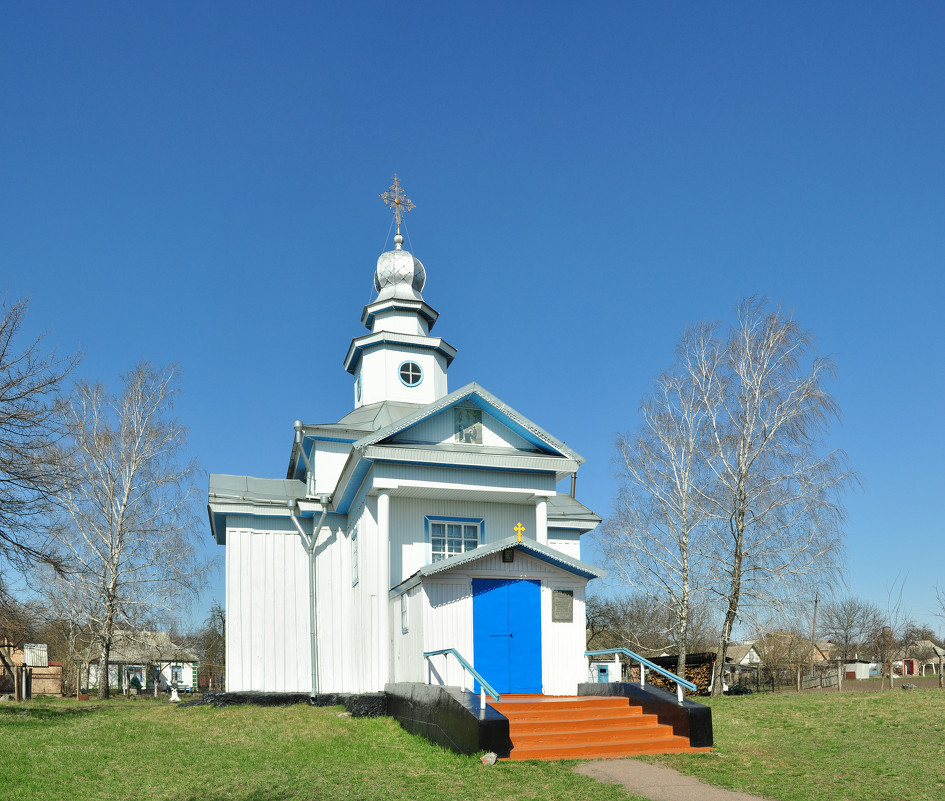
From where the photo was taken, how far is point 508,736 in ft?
39.4

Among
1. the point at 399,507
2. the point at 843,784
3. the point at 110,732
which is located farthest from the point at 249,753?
the point at 843,784

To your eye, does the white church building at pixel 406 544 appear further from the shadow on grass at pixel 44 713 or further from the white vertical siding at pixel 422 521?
the shadow on grass at pixel 44 713

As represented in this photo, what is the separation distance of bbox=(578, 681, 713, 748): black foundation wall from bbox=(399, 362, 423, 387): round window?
35.7ft

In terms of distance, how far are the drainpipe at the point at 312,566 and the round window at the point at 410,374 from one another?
4.69m

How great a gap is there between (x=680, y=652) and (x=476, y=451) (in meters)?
9.52

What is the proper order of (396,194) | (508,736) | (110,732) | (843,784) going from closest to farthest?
(843,784) → (508,736) → (110,732) → (396,194)

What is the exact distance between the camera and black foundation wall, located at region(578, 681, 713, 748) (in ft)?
42.5

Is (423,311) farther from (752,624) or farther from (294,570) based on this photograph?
(752,624)

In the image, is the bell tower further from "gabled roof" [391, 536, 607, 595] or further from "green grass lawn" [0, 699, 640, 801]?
"green grass lawn" [0, 699, 640, 801]

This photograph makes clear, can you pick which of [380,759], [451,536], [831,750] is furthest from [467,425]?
[831,750]

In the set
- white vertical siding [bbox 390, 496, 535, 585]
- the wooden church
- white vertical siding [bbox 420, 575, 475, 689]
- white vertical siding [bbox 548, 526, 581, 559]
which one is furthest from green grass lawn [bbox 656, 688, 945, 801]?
white vertical siding [bbox 548, 526, 581, 559]

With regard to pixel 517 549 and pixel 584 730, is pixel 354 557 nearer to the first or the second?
pixel 517 549

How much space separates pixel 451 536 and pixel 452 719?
618 centimetres

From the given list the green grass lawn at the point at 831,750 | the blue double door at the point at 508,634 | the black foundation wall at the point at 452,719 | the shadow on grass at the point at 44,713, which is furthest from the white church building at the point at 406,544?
the green grass lawn at the point at 831,750
